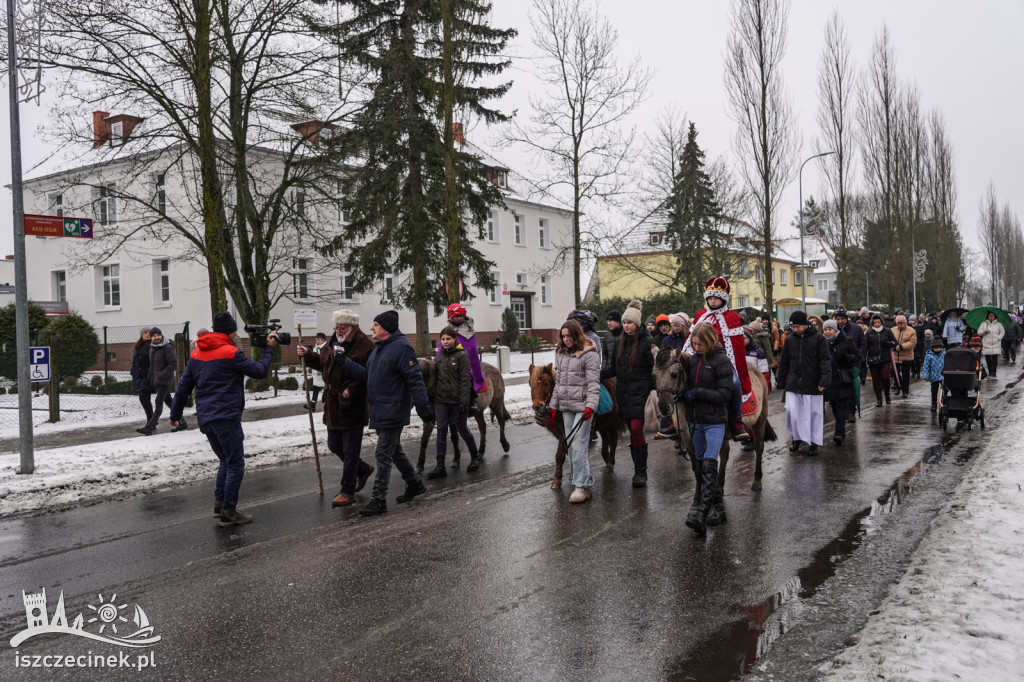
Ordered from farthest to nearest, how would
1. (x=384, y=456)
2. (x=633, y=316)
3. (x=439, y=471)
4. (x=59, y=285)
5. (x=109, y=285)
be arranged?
(x=59, y=285) → (x=109, y=285) → (x=439, y=471) → (x=633, y=316) → (x=384, y=456)

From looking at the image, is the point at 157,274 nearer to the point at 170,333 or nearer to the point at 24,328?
the point at 170,333

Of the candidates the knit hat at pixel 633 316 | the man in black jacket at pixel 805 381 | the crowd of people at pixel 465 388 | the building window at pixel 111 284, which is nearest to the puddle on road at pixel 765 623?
the crowd of people at pixel 465 388

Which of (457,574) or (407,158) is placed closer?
(457,574)

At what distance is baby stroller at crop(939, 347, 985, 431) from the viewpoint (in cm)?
1155

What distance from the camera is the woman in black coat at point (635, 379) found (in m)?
8.48

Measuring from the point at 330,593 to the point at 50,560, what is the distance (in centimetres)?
288

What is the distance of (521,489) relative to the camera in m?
8.39

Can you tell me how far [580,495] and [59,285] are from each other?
3493 centimetres

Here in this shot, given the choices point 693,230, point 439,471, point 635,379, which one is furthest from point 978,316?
point 693,230

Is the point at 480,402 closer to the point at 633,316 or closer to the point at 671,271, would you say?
the point at 633,316

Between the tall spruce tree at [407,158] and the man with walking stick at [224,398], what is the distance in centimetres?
1297

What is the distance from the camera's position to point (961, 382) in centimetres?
1155

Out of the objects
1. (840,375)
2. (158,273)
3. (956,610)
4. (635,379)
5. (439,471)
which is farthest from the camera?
(158,273)

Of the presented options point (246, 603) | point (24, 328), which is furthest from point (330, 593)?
point (24, 328)
